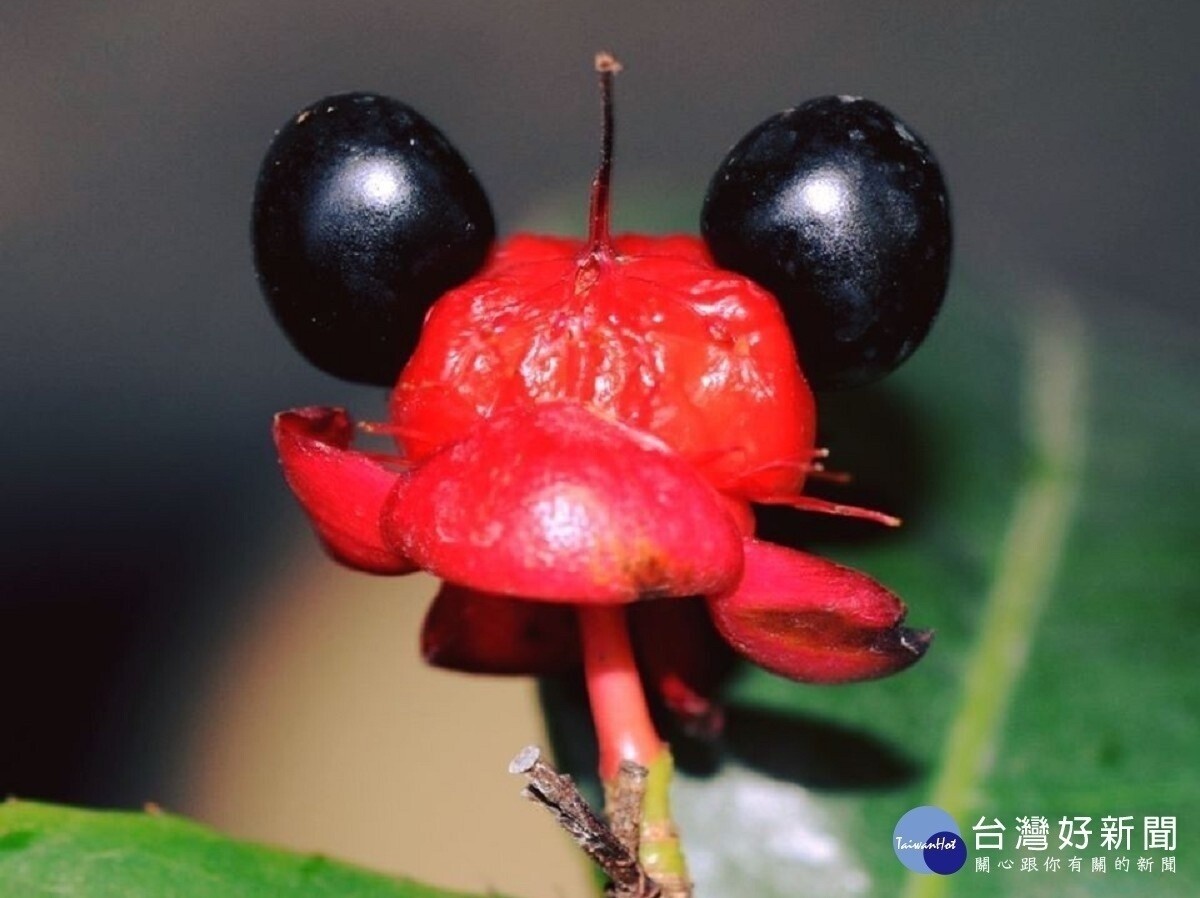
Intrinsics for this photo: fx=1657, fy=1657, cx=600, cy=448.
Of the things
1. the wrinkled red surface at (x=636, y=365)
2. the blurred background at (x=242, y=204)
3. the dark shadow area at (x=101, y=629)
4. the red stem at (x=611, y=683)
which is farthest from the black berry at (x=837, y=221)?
the dark shadow area at (x=101, y=629)

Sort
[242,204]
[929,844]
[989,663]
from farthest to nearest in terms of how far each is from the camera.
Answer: [242,204] → [989,663] → [929,844]

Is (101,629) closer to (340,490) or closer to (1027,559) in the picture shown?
(1027,559)

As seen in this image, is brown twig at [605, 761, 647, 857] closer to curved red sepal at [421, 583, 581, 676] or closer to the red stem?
the red stem

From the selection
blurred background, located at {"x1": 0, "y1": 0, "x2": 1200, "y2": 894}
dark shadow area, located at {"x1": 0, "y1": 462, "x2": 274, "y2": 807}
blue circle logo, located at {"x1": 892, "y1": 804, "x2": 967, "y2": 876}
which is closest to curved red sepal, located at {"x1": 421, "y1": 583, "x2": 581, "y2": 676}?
blue circle logo, located at {"x1": 892, "y1": 804, "x2": 967, "y2": 876}

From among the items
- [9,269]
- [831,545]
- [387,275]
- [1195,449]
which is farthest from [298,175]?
[9,269]

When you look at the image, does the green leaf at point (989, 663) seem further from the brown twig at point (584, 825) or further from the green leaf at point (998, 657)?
the brown twig at point (584, 825)

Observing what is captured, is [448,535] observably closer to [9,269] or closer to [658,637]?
[658,637]

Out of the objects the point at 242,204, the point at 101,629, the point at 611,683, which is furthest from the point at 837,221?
the point at 242,204
